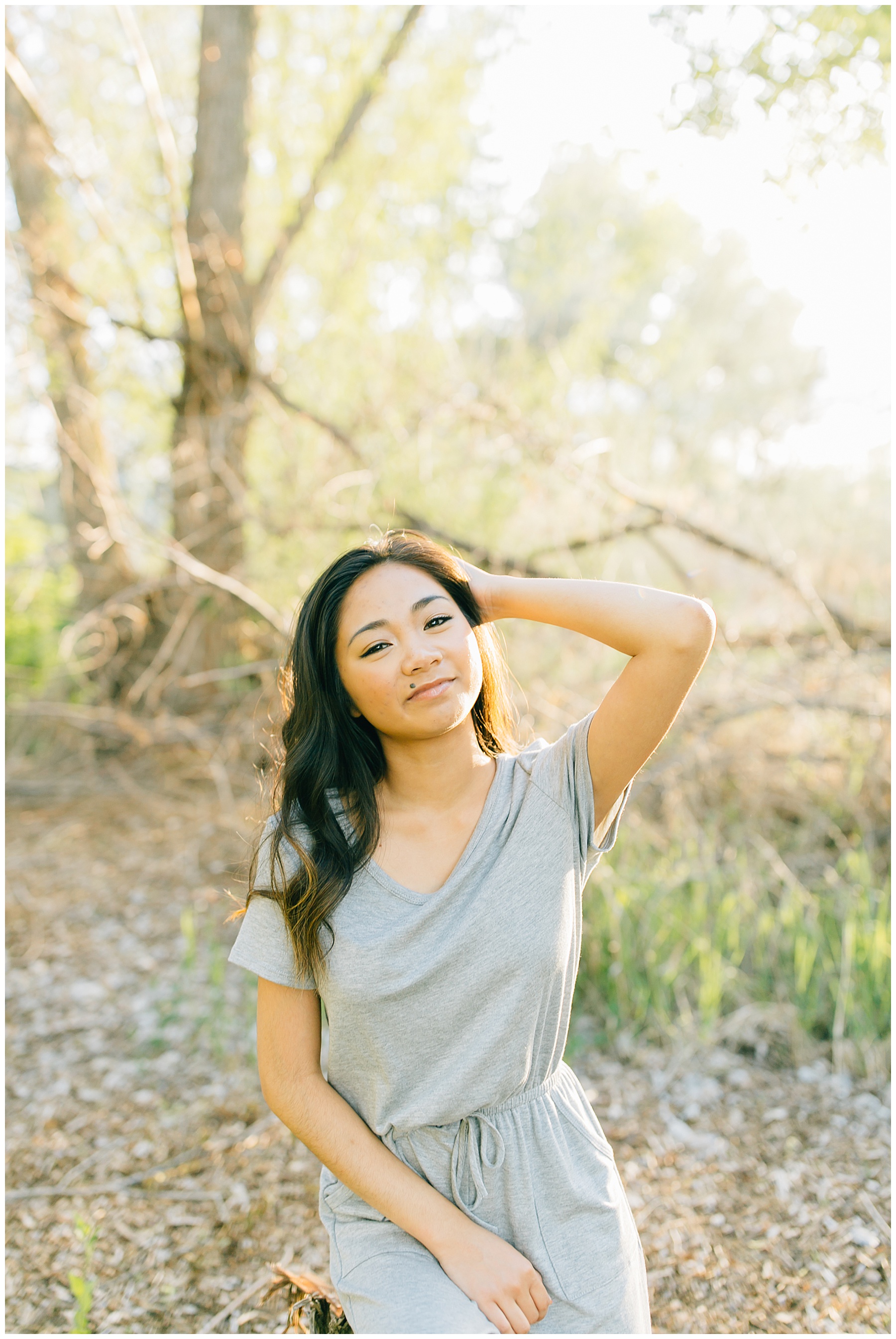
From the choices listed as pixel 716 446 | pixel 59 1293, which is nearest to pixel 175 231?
pixel 59 1293

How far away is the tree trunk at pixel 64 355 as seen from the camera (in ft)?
13.6

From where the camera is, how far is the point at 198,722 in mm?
4586

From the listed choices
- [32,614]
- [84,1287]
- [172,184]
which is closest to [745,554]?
[172,184]

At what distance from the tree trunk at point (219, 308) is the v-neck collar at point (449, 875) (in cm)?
332

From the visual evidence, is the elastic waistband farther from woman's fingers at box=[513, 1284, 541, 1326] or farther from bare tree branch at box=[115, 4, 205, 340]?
bare tree branch at box=[115, 4, 205, 340]

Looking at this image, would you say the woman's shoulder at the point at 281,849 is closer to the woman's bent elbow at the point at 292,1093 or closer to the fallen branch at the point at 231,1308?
the woman's bent elbow at the point at 292,1093

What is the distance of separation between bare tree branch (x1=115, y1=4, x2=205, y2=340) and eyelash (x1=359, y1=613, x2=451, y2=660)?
3099 mm

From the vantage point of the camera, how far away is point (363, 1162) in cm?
133

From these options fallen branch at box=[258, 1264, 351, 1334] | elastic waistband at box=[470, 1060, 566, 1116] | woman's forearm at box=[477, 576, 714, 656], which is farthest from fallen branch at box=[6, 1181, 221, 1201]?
woman's forearm at box=[477, 576, 714, 656]

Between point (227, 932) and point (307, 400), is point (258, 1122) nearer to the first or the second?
point (227, 932)

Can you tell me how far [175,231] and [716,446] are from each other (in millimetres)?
5891

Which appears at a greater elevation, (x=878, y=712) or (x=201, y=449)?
(x=201, y=449)

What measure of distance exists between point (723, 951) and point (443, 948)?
1816 mm

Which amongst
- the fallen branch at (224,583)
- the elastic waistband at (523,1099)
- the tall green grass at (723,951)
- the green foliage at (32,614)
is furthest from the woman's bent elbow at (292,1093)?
the green foliage at (32,614)
